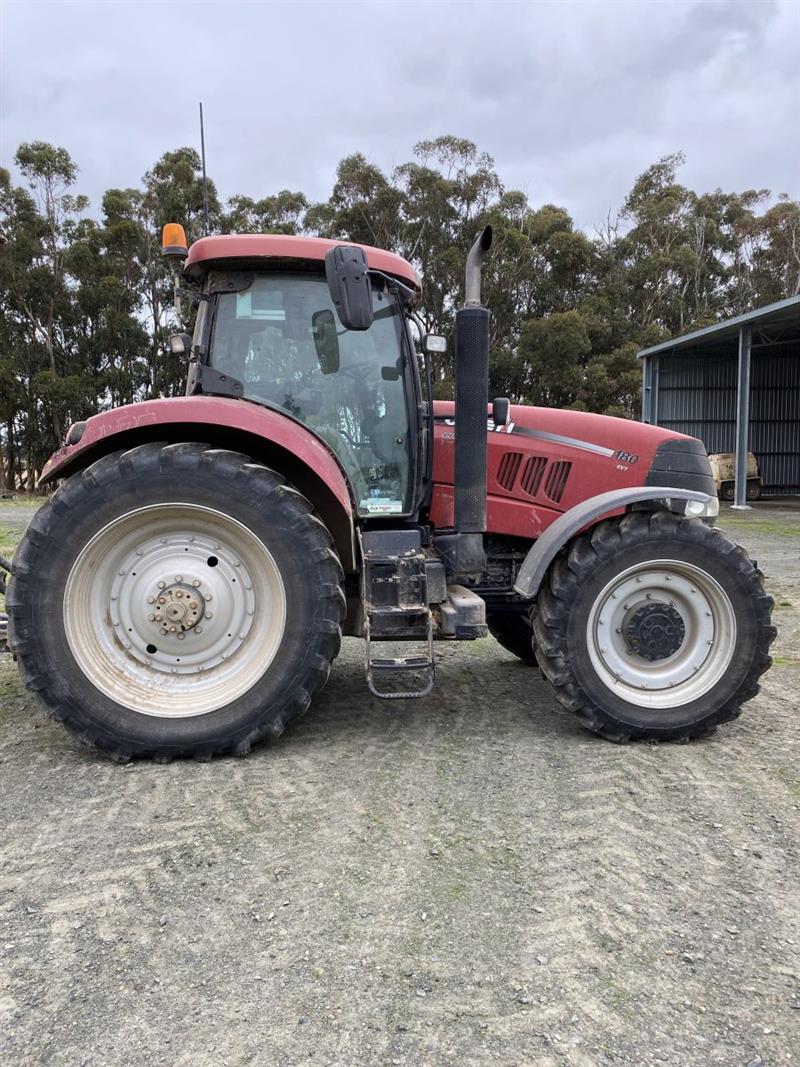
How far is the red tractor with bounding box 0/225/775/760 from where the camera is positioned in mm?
3174

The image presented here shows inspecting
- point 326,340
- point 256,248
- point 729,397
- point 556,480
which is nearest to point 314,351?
point 326,340

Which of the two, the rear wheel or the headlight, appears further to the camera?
the rear wheel

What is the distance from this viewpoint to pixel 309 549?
3225mm

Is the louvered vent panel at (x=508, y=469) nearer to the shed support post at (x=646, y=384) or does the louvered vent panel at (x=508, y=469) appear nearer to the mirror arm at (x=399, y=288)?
the mirror arm at (x=399, y=288)

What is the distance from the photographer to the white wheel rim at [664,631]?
3484mm

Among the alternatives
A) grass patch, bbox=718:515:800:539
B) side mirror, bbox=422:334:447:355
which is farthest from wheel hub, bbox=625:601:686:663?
grass patch, bbox=718:515:800:539

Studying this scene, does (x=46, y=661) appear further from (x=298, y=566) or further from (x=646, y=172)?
(x=646, y=172)

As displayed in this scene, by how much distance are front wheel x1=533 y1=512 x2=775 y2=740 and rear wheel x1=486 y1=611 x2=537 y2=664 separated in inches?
50.5

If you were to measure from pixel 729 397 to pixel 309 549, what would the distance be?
25.0 meters

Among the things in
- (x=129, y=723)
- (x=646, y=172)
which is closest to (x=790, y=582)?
(x=129, y=723)

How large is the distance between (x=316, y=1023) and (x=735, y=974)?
1.06 m

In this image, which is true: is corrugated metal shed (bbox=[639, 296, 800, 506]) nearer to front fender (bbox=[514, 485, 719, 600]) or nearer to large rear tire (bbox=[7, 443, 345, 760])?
front fender (bbox=[514, 485, 719, 600])

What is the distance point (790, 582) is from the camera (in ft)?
27.3

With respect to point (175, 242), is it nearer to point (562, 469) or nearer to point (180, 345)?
point (180, 345)
